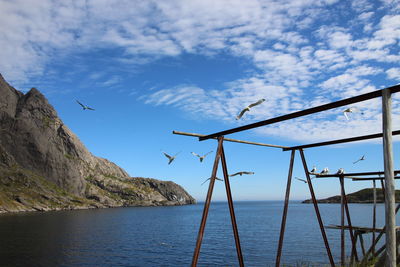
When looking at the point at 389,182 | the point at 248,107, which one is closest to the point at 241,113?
the point at 248,107

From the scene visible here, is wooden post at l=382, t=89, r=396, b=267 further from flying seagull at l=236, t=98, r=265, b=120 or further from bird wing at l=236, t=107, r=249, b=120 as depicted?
bird wing at l=236, t=107, r=249, b=120

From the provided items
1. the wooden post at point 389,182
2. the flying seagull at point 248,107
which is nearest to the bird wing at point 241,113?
the flying seagull at point 248,107

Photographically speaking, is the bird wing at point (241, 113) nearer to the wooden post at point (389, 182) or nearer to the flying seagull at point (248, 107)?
the flying seagull at point (248, 107)

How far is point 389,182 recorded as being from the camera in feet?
24.6

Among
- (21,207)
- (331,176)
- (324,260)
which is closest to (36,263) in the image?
(324,260)

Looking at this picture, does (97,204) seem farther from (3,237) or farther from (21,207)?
(3,237)

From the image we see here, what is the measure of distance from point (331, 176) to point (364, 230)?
3.87 meters

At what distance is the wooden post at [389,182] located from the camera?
7504 millimetres

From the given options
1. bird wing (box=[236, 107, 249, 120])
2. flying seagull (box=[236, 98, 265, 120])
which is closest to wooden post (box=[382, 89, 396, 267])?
flying seagull (box=[236, 98, 265, 120])

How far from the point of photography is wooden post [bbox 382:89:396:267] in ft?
24.6

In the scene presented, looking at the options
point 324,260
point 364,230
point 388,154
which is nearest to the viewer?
point 388,154

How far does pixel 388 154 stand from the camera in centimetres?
765

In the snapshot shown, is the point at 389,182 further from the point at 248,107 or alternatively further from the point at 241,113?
the point at 241,113

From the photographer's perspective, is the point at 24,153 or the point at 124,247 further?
the point at 24,153
